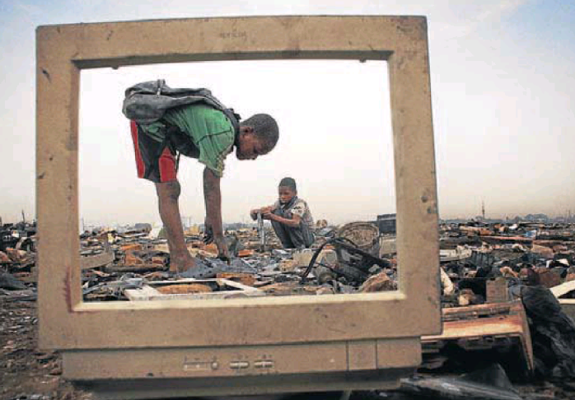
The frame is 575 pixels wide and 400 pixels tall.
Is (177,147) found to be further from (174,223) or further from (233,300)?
(233,300)

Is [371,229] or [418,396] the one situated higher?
[371,229]

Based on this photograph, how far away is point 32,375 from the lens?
206cm

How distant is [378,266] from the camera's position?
8.40 ft

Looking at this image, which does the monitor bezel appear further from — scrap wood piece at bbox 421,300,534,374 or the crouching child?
the crouching child

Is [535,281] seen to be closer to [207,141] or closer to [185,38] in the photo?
[207,141]

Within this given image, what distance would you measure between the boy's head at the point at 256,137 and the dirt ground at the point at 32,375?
1376 millimetres

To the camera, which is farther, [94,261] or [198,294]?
[94,261]

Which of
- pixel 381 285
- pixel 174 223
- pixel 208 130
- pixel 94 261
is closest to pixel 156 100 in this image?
pixel 208 130

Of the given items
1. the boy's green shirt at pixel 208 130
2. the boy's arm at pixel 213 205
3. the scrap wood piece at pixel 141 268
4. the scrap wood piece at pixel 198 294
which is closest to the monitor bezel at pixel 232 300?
the scrap wood piece at pixel 198 294

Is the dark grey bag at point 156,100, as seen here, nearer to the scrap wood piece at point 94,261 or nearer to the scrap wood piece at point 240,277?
the scrap wood piece at point 240,277

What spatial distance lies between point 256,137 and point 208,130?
390 mm

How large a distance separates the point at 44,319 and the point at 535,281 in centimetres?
293

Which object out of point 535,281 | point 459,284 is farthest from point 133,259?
point 535,281

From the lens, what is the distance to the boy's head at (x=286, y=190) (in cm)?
511
